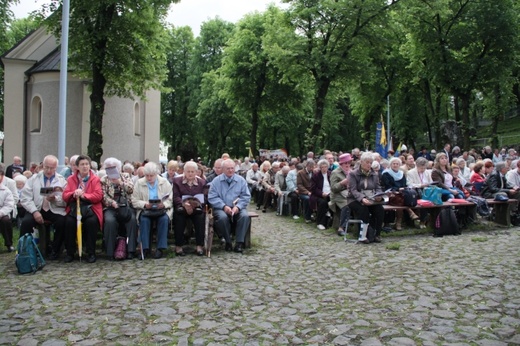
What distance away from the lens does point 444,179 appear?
38.3ft

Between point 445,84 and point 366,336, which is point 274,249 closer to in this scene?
point 366,336

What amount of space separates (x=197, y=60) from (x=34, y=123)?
22221 mm

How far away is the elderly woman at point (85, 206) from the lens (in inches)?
325

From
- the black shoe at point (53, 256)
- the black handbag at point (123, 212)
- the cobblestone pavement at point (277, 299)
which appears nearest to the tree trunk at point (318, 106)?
the cobblestone pavement at point (277, 299)

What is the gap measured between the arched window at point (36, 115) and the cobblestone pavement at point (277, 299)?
845 inches

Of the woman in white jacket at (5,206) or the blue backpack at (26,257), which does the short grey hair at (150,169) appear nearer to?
the blue backpack at (26,257)

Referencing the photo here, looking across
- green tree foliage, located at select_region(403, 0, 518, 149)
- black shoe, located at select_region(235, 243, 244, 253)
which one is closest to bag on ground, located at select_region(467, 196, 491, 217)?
black shoe, located at select_region(235, 243, 244, 253)

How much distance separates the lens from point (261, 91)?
32.1 metres

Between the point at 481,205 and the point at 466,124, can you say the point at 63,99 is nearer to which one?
the point at 481,205

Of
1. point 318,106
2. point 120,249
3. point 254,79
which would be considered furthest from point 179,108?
point 120,249

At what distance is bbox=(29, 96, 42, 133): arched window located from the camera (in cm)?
2791

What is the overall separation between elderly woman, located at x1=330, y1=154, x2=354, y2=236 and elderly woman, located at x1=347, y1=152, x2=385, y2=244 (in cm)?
54

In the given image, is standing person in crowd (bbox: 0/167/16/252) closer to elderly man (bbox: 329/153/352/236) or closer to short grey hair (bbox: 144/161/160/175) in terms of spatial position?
short grey hair (bbox: 144/161/160/175)

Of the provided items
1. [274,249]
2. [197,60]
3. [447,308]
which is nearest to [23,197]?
[274,249]
